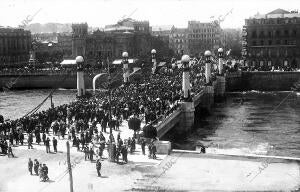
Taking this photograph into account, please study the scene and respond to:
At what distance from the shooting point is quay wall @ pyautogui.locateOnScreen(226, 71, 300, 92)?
8238 cm

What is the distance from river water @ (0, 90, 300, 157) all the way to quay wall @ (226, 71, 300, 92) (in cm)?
267

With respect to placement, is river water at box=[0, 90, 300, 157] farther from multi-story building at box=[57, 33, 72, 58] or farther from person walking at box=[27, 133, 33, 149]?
multi-story building at box=[57, 33, 72, 58]

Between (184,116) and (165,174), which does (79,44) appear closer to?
(184,116)

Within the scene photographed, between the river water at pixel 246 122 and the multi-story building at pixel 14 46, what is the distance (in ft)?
111

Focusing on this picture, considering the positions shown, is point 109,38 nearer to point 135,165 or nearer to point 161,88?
point 161,88

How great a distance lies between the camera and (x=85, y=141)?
2928 cm

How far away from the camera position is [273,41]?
3893 inches

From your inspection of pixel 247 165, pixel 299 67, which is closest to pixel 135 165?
pixel 247 165

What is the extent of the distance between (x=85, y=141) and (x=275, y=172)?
11.9 m

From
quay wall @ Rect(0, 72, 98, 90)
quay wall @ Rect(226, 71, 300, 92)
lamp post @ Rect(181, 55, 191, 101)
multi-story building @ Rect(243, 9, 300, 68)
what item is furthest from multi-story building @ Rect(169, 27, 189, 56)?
lamp post @ Rect(181, 55, 191, 101)

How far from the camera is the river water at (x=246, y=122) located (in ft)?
137

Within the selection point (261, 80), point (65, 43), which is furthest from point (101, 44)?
point (261, 80)

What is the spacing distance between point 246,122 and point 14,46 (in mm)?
83027

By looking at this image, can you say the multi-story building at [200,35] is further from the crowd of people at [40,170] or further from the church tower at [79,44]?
the crowd of people at [40,170]
